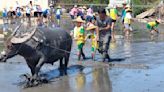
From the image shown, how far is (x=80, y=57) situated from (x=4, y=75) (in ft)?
10.9

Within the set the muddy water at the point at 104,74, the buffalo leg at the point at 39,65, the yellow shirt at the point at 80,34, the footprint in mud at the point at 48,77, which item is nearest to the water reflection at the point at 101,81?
the muddy water at the point at 104,74

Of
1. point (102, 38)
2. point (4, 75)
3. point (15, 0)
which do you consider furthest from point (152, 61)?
point (15, 0)

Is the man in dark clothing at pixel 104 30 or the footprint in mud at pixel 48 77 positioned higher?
the man in dark clothing at pixel 104 30

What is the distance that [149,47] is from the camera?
20969 millimetres

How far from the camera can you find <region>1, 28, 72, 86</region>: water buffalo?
12.9 m

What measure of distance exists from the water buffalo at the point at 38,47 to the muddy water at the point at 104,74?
0.56 m

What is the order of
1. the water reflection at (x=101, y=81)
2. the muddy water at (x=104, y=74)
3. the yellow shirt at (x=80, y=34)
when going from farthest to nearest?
the yellow shirt at (x=80, y=34)
the muddy water at (x=104, y=74)
the water reflection at (x=101, y=81)

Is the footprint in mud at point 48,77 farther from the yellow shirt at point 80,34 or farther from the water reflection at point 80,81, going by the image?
the yellow shirt at point 80,34

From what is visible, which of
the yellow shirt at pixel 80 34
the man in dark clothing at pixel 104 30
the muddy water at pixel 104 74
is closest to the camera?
the muddy water at pixel 104 74

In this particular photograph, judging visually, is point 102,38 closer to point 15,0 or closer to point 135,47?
point 135,47

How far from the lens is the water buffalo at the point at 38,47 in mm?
12859

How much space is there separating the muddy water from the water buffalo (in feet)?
1.82

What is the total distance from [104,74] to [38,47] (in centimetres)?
222

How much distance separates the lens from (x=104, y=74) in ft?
47.7
